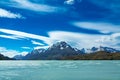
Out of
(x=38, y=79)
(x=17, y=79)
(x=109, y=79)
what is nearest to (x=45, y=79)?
(x=38, y=79)

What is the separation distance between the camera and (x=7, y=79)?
44.3 metres

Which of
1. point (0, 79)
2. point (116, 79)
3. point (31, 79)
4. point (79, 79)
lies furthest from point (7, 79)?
point (116, 79)

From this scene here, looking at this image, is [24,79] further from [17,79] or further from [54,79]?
[54,79]

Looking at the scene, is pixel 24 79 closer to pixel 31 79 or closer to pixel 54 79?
pixel 31 79

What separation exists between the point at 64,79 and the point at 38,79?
5.01 metres

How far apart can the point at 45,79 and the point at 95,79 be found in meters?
Result: 9.64

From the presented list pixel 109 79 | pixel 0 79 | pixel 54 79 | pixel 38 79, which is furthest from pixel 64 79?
pixel 0 79

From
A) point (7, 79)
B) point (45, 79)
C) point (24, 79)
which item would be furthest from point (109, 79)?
point (7, 79)

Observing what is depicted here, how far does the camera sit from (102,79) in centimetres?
4591

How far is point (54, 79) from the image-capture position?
152 feet

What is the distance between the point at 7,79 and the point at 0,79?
4.21 ft

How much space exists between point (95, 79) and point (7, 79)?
652 inches

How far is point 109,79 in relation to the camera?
45.6 m

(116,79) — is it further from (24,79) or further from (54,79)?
(24,79)
